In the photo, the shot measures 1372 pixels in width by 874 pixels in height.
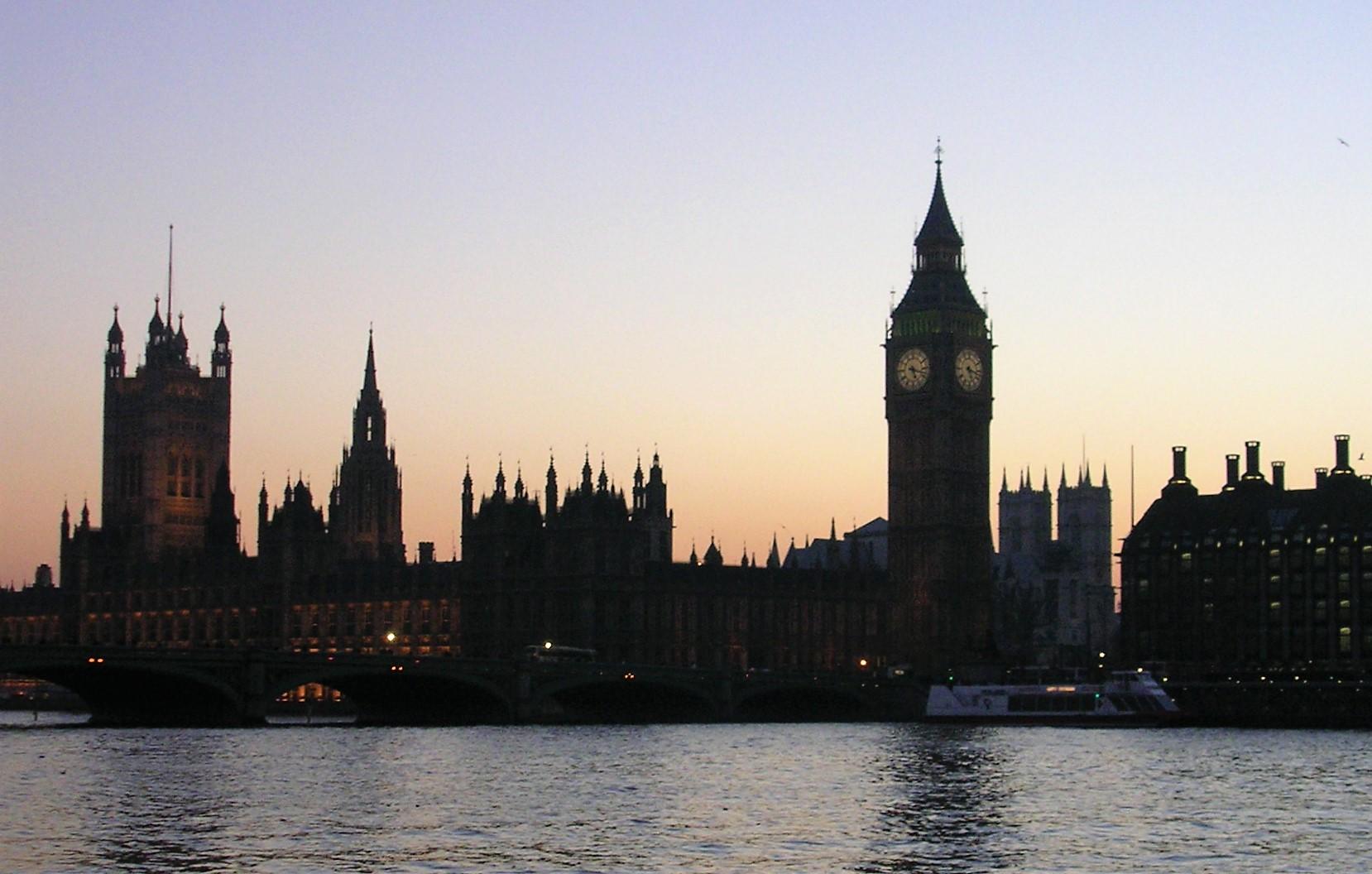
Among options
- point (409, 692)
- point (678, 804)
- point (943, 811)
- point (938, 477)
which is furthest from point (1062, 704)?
point (943, 811)

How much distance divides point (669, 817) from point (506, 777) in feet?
57.7

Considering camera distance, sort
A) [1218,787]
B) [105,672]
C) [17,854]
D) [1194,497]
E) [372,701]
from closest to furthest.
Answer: [17,854]
[1218,787]
[105,672]
[372,701]
[1194,497]

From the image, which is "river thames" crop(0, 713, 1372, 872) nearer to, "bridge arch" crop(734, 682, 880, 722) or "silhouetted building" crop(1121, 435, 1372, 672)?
"bridge arch" crop(734, 682, 880, 722)

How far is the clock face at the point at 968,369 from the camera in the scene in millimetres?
196125

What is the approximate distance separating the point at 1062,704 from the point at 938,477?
46.0 meters

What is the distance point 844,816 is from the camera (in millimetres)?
75500

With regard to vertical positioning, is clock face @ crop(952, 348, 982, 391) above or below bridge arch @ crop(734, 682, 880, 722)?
above

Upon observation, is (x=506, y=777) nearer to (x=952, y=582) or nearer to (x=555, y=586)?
(x=555, y=586)

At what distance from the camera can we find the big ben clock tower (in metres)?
193

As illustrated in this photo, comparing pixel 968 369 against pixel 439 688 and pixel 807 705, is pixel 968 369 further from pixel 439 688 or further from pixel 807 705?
pixel 439 688

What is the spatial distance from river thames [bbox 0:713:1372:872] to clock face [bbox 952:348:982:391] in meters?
75.4

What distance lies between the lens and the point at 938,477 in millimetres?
192750

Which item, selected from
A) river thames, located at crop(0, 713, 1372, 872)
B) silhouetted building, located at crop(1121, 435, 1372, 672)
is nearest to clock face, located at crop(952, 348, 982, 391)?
silhouetted building, located at crop(1121, 435, 1372, 672)

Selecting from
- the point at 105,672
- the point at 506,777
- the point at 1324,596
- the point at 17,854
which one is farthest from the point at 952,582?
the point at 17,854
